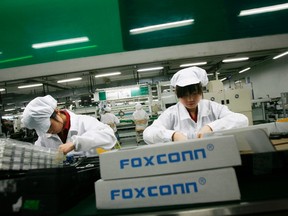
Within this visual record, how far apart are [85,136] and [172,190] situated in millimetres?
1046

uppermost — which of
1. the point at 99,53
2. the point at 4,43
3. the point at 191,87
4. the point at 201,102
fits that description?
the point at 4,43

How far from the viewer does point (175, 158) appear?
71cm

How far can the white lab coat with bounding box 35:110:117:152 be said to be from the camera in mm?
1572

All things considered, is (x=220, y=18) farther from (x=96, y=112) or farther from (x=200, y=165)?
(x=96, y=112)

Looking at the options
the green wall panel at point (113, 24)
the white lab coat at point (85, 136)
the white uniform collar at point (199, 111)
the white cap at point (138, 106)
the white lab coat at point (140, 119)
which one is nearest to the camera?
the green wall panel at point (113, 24)

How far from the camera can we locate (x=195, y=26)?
3.43 feet

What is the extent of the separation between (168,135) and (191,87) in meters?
0.38

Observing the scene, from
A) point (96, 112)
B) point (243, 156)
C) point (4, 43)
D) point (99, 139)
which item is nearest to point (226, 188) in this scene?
point (243, 156)

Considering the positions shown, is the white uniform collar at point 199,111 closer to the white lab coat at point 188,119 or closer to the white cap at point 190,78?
the white lab coat at point 188,119

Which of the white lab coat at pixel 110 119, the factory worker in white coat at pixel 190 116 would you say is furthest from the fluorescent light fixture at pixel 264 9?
the white lab coat at pixel 110 119

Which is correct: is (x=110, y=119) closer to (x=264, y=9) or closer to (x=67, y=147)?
(x=67, y=147)

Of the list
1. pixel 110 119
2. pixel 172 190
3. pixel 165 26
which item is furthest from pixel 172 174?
pixel 110 119

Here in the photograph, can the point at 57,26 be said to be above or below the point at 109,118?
above

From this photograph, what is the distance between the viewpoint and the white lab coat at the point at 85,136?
157 centimetres
